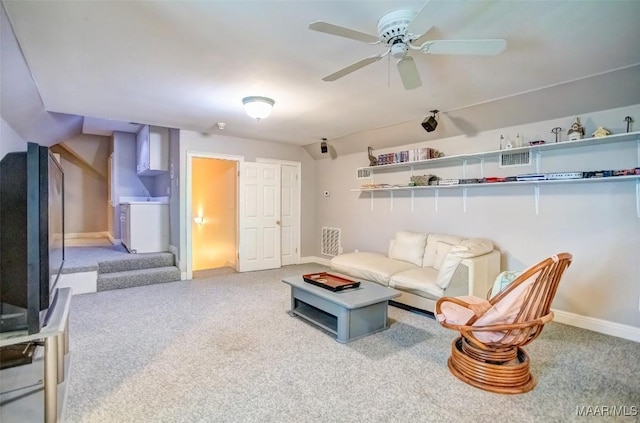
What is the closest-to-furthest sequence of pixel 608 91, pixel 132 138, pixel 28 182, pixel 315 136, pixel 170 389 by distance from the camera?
1. pixel 28 182
2. pixel 170 389
3. pixel 608 91
4. pixel 315 136
5. pixel 132 138

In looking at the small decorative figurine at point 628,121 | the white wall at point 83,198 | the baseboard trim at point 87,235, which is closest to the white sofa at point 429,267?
the small decorative figurine at point 628,121

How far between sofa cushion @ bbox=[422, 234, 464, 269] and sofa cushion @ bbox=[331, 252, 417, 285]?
212mm

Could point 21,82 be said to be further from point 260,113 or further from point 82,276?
point 82,276

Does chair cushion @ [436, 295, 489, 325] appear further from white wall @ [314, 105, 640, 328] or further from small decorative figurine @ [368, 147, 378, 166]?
small decorative figurine @ [368, 147, 378, 166]

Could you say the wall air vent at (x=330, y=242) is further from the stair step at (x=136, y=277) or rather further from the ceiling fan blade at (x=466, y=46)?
the ceiling fan blade at (x=466, y=46)

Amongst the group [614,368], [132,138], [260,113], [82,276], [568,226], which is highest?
[132,138]

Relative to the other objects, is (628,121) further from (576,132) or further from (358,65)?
(358,65)

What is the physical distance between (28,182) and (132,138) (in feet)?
21.0

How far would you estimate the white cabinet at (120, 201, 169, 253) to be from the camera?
211 inches

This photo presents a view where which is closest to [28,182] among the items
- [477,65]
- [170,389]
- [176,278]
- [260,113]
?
[170,389]

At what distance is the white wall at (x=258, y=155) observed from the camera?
519 cm

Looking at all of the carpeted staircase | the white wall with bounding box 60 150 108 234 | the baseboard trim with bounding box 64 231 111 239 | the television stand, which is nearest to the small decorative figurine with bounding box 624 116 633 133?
the television stand

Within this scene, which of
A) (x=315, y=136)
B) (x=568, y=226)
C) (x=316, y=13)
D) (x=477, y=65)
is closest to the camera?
(x=316, y=13)

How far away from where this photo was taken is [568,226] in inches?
135
